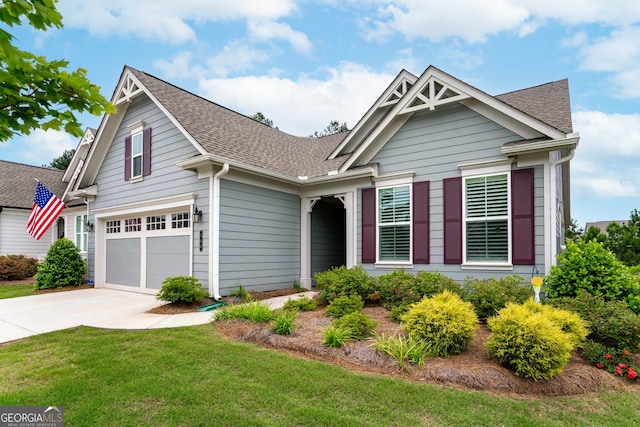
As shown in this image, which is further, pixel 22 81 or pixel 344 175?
pixel 344 175

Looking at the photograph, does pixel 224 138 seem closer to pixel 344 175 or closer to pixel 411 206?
pixel 344 175

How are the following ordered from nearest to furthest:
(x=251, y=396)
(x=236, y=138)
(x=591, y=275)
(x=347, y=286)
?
1. (x=251, y=396)
2. (x=591, y=275)
3. (x=347, y=286)
4. (x=236, y=138)

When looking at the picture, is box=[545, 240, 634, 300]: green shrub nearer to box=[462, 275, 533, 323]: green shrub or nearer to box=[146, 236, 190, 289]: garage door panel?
box=[462, 275, 533, 323]: green shrub

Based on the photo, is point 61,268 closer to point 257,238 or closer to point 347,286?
point 257,238

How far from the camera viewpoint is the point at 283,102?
31125 mm

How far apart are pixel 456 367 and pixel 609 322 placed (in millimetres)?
2183

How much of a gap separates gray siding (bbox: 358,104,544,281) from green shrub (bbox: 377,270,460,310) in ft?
4.39

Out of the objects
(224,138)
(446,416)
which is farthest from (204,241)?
(446,416)

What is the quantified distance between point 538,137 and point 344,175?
4465mm

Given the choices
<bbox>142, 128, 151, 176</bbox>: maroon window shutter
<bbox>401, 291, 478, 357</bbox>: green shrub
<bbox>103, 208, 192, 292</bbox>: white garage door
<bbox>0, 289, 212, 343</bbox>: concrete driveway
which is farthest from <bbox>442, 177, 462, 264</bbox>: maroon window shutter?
<bbox>142, 128, 151, 176</bbox>: maroon window shutter

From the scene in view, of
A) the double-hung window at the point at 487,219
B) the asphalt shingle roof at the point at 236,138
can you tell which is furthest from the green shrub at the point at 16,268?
the double-hung window at the point at 487,219

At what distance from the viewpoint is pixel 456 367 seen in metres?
4.18

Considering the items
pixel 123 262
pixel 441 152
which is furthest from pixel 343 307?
pixel 123 262

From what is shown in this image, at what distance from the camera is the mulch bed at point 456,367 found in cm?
379
